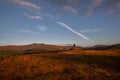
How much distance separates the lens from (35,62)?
100 ft

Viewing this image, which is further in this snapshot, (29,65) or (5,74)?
(29,65)

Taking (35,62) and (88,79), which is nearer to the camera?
(88,79)

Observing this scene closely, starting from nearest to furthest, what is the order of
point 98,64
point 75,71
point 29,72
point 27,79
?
point 27,79 < point 75,71 < point 29,72 < point 98,64

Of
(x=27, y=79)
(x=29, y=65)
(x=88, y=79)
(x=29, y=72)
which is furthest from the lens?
(x=29, y=65)

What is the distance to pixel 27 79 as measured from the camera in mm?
21891

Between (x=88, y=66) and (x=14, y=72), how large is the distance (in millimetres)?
10923

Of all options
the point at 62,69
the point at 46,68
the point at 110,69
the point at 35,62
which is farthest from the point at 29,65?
the point at 110,69

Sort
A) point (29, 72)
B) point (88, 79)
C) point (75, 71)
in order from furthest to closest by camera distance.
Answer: point (29, 72)
point (75, 71)
point (88, 79)

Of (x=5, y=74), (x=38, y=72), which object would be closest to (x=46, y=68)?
(x=38, y=72)

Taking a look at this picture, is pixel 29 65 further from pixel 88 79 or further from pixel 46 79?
pixel 88 79

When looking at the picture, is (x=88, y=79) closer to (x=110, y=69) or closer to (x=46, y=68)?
(x=110, y=69)

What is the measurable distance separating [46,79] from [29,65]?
28.0 ft

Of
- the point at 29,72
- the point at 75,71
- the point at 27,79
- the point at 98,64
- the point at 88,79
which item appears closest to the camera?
the point at 88,79

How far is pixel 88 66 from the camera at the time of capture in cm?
2564
